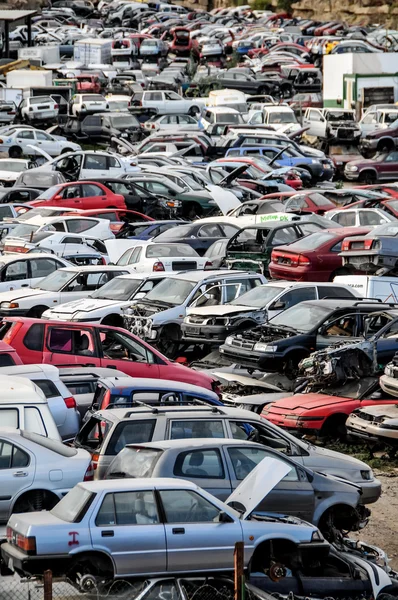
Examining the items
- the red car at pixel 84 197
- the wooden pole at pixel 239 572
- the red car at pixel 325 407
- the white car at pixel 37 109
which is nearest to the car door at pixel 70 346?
the red car at pixel 325 407

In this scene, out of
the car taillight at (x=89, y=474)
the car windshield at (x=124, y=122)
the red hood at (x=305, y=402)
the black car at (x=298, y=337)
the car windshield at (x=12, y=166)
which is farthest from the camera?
the car windshield at (x=124, y=122)

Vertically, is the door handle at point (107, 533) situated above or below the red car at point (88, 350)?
above

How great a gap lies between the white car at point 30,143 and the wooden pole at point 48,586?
3322 centimetres

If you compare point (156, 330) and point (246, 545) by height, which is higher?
point (246, 545)

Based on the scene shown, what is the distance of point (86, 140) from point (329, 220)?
67.7 feet

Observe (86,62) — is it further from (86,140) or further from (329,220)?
(329,220)

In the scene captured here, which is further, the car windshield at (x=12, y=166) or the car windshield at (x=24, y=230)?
the car windshield at (x=12, y=166)

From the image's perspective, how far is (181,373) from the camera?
1841 centimetres

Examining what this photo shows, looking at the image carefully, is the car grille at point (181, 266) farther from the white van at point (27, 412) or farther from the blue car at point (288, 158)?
the blue car at point (288, 158)

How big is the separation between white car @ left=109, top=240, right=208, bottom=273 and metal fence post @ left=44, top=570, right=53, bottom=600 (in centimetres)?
1543

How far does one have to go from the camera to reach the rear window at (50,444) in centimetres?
1277

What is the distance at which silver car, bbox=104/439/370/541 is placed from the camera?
1220 centimetres

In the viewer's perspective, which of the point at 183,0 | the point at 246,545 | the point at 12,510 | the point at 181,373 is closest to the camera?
the point at 246,545

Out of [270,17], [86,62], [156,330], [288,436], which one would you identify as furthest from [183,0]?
[288,436]
